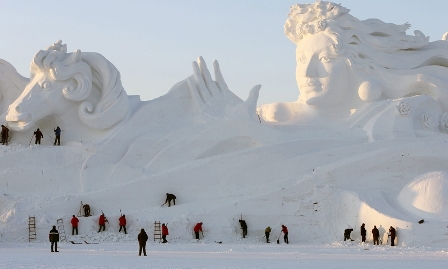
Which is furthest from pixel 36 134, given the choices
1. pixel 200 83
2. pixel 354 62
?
pixel 354 62

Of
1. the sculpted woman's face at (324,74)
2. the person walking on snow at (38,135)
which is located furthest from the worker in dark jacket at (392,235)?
the person walking on snow at (38,135)

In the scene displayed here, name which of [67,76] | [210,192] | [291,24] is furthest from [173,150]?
[291,24]

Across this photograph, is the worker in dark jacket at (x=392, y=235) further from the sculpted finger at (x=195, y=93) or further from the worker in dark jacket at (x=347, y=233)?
the sculpted finger at (x=195, y=93)

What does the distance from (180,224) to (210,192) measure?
1663mm

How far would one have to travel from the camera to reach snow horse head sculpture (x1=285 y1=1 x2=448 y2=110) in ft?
87.7

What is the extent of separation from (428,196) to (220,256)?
6.13 metres

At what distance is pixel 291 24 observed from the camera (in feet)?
91.4

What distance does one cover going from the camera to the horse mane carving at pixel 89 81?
25.7 m

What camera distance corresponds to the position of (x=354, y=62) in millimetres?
26797

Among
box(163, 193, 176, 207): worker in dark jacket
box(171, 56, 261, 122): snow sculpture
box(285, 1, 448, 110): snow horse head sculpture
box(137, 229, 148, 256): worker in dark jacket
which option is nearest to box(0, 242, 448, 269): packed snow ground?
box(137, 229, 148, 256): worker in dark jacket

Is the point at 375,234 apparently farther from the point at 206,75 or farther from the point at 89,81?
the point at 89,81

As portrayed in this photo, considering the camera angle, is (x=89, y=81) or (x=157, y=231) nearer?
(x=157, y=231)

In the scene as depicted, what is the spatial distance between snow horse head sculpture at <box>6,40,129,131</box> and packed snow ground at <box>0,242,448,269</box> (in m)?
4.45

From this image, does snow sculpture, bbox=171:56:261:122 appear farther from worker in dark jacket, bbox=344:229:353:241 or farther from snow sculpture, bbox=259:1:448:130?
worker in dark jacket, bbox=344:229:353:241
